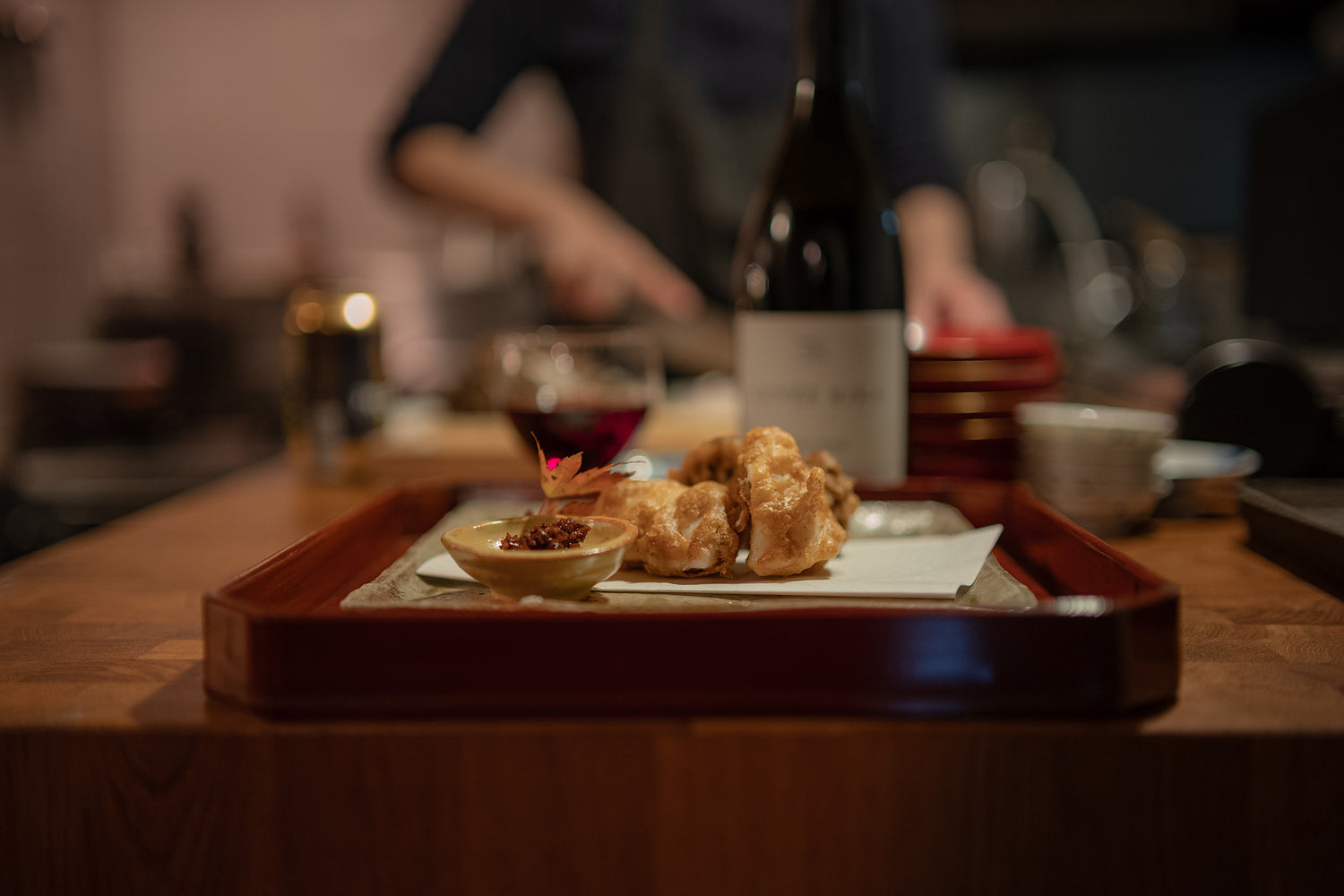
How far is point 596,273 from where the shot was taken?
1.61 metres

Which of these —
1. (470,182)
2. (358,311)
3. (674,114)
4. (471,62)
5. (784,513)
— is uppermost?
(471,62)

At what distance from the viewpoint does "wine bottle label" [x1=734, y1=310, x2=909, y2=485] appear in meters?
0.73

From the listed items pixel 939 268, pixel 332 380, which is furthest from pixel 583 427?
pixel 939 268

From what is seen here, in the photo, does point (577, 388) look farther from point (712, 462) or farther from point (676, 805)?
point (676, 805)

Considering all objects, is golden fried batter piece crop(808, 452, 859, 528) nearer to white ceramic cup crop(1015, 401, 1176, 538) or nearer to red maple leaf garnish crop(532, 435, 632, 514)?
red maple leaf garnish crop(532, 435, 632, 514)

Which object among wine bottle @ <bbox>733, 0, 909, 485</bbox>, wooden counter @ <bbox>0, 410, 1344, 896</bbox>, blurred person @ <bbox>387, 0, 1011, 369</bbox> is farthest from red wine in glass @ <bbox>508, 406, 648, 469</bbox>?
blurred person @ <bbox>387, 0, 1011, 369</bbox>

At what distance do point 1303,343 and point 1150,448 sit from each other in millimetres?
1983

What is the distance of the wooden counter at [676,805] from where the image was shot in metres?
0.39

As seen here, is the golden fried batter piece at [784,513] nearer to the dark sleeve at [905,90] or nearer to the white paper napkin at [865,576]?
the white paper napkin at [865,576]

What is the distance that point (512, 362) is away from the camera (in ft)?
3.09

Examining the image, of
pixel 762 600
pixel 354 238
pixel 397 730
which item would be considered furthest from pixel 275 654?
pixel 354 238

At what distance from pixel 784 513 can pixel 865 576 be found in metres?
0.07

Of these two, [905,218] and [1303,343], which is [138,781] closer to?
[905,218]

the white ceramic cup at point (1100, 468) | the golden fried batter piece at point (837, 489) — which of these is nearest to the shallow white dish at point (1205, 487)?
the white ceramic cup at point (1100, 468)
